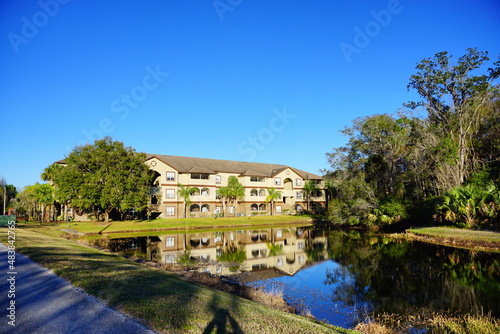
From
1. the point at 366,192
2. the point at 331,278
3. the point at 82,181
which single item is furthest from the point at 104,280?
the point at 366,192

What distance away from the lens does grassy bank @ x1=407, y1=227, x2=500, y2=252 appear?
23.4 m

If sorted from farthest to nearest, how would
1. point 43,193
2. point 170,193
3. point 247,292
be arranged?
point 170,193
point 43,193
point 247,292

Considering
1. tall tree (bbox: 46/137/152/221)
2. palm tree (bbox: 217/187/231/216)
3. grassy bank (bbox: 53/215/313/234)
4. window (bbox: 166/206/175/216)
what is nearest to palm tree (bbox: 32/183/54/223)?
tall tree (bbox: 46/137/152/221)

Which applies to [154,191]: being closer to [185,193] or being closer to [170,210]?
[170,210]

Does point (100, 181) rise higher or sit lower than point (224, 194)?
higher

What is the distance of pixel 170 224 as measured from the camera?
4266cm

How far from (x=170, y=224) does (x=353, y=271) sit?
29.9 metres

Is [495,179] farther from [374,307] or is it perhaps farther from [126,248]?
[126,248]

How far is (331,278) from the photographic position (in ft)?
56.2

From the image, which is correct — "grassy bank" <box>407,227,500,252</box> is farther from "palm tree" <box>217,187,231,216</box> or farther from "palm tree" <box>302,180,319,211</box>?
"palm tree" <box>302,180,319,211</box>

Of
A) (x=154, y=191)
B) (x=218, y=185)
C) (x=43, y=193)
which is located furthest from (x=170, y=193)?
(x=43, y=193)

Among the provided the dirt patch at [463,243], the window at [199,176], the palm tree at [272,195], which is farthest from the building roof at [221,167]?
the dirt patch at [463,243]

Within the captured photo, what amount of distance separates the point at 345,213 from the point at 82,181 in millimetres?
37705

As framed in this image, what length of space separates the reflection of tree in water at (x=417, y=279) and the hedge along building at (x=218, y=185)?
32932 mm
